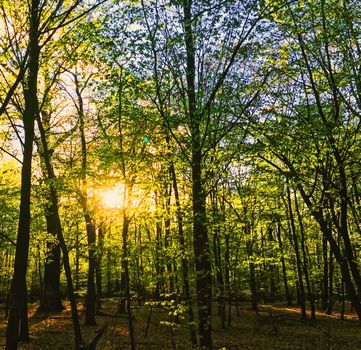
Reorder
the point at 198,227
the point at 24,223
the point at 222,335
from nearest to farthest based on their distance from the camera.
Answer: the point at 24,223 → the point at 198,227 → the point at 222,335

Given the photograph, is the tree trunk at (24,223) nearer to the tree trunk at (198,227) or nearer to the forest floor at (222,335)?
the tree trunk at (198,227)

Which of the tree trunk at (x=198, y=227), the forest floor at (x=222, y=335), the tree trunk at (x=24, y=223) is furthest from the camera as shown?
the forest floor at (x=222, y=335)

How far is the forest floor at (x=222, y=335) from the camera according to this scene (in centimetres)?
1512

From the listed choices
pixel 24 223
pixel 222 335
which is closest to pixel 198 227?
pixel 24 223

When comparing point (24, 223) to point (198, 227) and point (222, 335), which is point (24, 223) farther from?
point (222, 335)

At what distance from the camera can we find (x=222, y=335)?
60.1ft

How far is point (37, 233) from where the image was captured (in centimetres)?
1811

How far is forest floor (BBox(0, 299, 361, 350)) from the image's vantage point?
1512cm

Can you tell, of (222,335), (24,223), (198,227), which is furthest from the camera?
(222,335)

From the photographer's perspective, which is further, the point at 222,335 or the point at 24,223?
the point at 222,335

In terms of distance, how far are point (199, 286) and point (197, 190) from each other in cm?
264

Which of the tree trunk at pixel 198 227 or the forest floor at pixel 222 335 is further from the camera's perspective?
the forest floor at pixel 222 335

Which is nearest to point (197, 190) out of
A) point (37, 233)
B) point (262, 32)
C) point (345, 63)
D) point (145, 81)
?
point (145, 81)

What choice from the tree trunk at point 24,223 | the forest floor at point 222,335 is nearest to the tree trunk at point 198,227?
the forest floor at point 222,335
